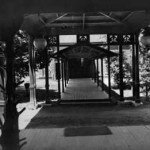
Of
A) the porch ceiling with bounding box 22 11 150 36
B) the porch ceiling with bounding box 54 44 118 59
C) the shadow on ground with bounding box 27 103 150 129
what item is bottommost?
the shadow on ground with bounding box 27 103 150 129

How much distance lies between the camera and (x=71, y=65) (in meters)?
40.8

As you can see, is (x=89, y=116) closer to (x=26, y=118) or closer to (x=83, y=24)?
(x=26, y=118)

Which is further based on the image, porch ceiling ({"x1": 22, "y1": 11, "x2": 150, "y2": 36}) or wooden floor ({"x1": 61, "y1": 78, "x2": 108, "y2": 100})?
wooden floor ({"x1": 61, "y1": 78, "x2": 108, "y2": 100})

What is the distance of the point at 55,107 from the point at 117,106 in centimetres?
289

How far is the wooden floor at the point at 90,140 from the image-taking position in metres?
7.71

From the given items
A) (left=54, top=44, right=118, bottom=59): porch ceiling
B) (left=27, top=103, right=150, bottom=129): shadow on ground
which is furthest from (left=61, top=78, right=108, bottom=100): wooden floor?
(left=54, top=44, right=118, bottom=59): porch ceiling

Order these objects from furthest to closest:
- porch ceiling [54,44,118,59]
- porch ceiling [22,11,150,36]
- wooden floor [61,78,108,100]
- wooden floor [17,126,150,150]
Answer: wooden floor [61,78,108,100], porch ceiling [54,44,118,59], porch ceiling [22,11,150,36], wooden floor [17,126,150,150]

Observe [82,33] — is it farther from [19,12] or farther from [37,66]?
[19,12]

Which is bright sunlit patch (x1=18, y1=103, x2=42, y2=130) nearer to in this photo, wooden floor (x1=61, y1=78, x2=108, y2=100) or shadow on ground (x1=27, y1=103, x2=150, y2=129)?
shadow on ground (x1=27, y1=103, x2=150, y2=129)

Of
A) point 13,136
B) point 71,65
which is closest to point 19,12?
point 13,136

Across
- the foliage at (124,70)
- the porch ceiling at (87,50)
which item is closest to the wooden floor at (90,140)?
the porch ceiling at (87,50)

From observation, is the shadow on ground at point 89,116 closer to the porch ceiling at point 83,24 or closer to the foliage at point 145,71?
the foliage at point 145,71

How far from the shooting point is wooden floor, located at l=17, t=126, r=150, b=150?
7.71 m

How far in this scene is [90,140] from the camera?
27.8 ft
